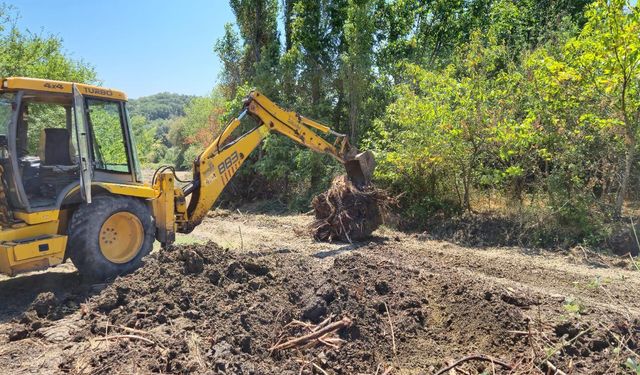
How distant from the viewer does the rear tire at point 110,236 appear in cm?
588

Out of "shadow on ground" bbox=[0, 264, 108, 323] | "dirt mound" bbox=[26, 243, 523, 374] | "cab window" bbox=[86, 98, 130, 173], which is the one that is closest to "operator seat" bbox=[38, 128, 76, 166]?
"cab window" bbox=[86, 98, 130, 173]

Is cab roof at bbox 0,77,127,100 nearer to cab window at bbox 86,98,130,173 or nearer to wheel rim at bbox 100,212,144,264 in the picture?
cab window at bbox 86,98,130,173

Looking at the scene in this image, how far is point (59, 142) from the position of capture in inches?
243

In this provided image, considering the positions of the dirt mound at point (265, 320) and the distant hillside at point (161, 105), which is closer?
the dirt mound at point (265, 320)

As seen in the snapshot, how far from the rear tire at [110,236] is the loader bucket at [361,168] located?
4.02 metres

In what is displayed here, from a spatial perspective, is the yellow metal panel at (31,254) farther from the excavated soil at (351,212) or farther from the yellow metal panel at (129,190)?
the excavated soil at (351,212)

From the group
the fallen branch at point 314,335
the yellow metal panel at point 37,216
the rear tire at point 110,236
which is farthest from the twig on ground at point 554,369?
the yellow metal panel at point 37,216

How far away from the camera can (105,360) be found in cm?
395

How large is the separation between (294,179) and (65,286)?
8045 mm

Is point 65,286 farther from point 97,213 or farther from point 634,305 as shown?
point 634,305

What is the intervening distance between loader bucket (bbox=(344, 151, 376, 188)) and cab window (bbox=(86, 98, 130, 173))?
13.7 ft

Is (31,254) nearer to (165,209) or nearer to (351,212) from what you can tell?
(165,209)

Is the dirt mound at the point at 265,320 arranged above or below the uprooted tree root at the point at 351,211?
below

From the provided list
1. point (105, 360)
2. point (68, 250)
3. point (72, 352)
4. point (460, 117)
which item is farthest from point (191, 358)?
point (460, 117)
